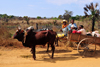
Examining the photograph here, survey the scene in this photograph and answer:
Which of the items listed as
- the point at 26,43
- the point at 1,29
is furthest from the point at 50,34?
the point at 1,29

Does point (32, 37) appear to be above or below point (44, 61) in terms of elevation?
above

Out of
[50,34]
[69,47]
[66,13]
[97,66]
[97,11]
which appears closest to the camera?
[97,66]

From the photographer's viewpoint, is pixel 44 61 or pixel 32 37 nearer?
pixel 44 61

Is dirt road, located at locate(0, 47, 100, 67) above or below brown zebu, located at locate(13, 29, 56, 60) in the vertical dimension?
below

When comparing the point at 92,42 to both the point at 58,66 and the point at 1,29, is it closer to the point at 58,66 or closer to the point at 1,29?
the point at 58,66

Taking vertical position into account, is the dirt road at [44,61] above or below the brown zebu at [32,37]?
below

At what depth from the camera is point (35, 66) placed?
464 centimetres

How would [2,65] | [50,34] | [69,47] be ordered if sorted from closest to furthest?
[2,65] < [50,34] < [69,47]

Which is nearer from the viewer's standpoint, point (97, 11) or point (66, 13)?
point (97, 11)

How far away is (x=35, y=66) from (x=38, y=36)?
1669mm

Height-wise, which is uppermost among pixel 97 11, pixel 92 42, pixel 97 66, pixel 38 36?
pixel 97 11

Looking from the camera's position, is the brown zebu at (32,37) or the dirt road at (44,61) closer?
the dirt road at (44,61)

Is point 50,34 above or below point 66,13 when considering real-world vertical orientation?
below

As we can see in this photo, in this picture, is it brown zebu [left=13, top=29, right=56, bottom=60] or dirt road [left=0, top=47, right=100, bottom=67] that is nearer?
dirt road [left=0, top=47, right=100, bottom=67]
